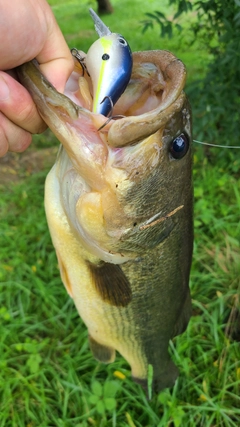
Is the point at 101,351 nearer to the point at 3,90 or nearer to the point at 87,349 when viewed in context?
the point at 87,349

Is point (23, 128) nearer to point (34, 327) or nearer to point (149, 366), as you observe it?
point (149, 366)

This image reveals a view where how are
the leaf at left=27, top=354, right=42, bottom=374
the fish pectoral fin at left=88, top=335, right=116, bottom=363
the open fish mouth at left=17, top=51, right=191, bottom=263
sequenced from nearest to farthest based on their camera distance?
the open fish mouth at left=17, top=51, right=191, bottom=263, the fish pectoral fin at left=88, top=335, right=116, bottom=363, the leaf at left=27, top=354, right=42, bottom=374

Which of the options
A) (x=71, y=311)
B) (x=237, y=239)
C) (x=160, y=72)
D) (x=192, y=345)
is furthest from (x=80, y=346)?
(x=160, y=72)

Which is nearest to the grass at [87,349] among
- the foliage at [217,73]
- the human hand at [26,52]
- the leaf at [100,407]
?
the leaf at [100,407]

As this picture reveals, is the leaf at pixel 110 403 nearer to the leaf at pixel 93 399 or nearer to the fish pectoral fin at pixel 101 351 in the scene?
the leaf at pixel 93 399

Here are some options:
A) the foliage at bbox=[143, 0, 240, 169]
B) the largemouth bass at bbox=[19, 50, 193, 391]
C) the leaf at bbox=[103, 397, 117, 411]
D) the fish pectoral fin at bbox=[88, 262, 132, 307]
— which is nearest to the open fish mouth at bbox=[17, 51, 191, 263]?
the largemouth bass at bbox=[19, 50, 193, 391]

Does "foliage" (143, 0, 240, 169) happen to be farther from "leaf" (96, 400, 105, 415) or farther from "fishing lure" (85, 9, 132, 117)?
"leaf" (96, 400, 105, 415)
